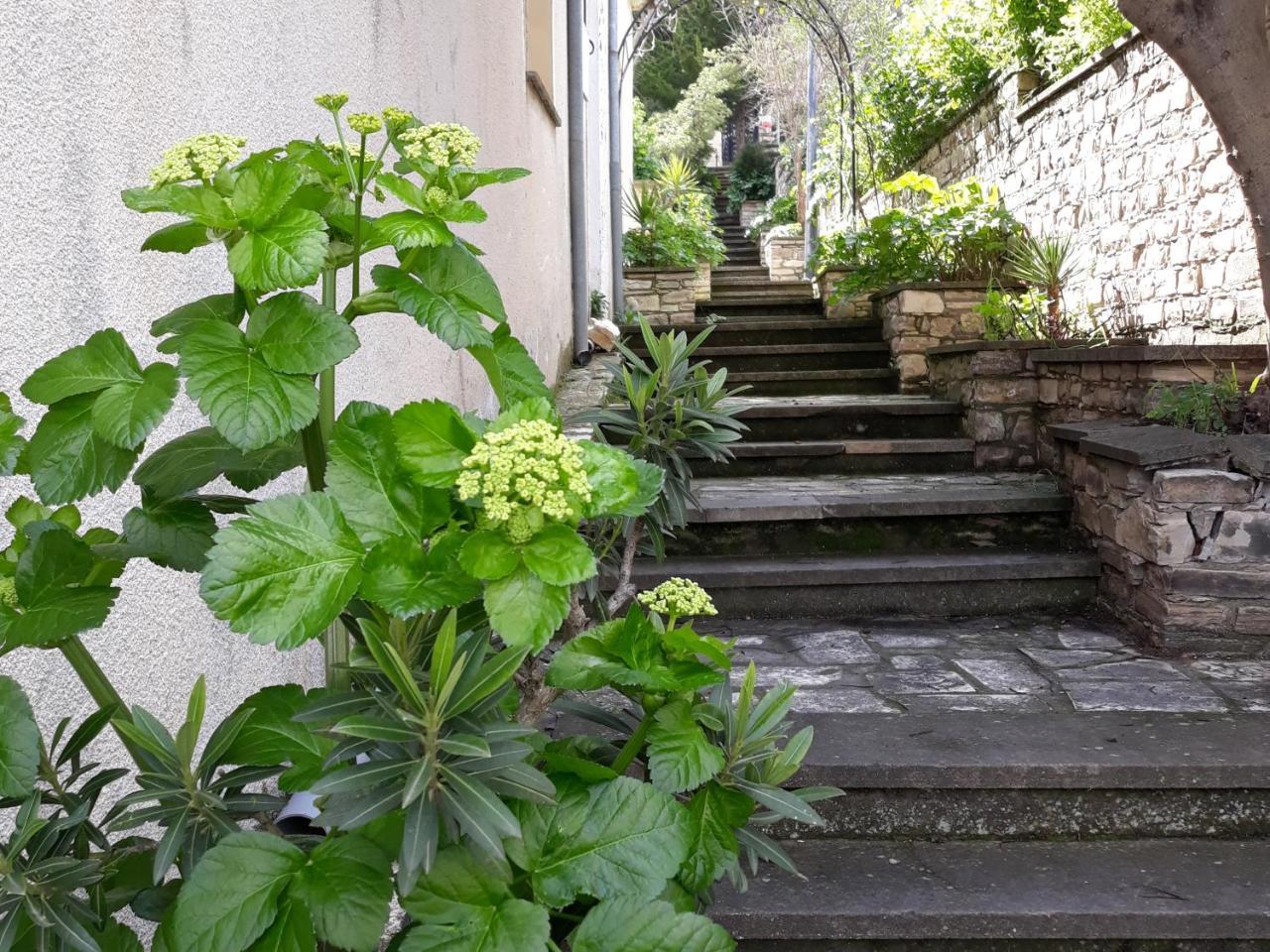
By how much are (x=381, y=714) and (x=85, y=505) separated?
67cm

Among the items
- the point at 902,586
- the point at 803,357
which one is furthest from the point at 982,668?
the point at 803,357

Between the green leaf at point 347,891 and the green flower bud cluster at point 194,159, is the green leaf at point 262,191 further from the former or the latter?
the green leaf at point 347,891

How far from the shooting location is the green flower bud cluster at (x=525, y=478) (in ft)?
1.98

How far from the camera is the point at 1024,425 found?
4645mm

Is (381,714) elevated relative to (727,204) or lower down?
lower down

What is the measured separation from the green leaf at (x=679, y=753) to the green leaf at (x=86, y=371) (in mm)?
494

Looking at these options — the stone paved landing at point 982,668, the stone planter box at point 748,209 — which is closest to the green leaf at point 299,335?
the stone paved landing at point 982,668

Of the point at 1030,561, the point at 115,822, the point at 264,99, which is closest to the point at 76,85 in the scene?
the point at 264,99

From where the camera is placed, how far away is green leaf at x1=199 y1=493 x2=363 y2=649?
1.99ft

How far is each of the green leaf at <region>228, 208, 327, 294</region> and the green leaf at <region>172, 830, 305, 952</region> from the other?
15.1 inches

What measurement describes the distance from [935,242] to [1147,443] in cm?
311

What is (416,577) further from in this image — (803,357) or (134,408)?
(803,357)

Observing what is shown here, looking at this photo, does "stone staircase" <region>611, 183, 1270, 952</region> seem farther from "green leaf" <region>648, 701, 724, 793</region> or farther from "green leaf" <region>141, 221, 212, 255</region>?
"green leaf" <region>141, 221, 212, 255</region>

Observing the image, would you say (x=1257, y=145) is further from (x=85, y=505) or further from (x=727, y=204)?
(x=727, y=204)
